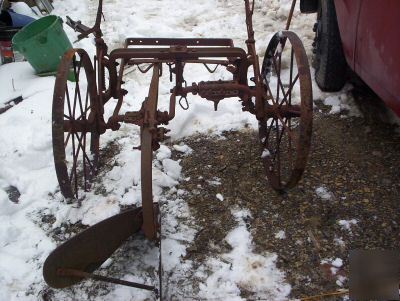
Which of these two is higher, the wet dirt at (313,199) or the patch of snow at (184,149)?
the patch of snow at (184,149)

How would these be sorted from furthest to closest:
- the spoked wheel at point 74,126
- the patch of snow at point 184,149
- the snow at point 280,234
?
the patch of snow at point 184,149, the snow at point 280,234, the spoked wheel at point 74,126

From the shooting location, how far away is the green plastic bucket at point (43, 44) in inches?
178

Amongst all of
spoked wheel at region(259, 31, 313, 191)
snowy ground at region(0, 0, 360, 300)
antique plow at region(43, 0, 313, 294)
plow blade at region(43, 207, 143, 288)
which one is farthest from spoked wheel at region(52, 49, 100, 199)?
spoked wheel at region(259, 31, 313, 191)

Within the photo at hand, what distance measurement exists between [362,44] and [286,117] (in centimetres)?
78

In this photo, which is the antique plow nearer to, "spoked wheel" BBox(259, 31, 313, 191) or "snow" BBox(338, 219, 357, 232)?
"spoked wheel" BBox(259, 31, 313, 191)

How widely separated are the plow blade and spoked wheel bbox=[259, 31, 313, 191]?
1068 mm

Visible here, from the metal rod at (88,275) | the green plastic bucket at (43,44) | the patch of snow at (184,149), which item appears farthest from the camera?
the green plastic bucket at (43,44)

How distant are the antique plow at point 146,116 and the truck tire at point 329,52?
1.94ft

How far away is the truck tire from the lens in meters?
3.84

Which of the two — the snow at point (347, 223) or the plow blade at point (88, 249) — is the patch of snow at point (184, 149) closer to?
the plow blade at point (88, 249)

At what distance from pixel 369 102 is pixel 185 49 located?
2030 millimetres

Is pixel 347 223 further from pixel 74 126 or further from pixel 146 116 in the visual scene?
pixel 74 126

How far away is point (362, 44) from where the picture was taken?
2988 mm

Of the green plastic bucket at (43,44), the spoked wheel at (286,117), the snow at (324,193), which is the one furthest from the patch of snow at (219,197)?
the green plastic bucket at (43,44)
